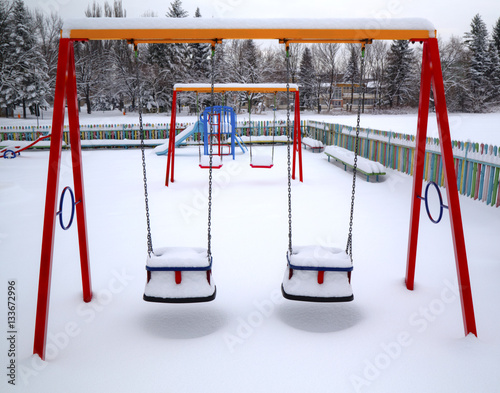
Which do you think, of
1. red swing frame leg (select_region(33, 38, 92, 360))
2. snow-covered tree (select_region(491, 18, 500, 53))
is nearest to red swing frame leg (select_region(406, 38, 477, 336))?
red swing frame leg (select_region(33, 38, 92, 360))

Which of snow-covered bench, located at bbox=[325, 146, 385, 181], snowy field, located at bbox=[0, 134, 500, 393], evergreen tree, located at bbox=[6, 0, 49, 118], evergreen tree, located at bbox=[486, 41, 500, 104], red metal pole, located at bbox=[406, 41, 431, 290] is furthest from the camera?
evergreen tree, located at bbox=[486, 41, 500, 104]

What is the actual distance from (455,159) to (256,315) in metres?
5.85

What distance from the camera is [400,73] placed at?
4312 centimetres

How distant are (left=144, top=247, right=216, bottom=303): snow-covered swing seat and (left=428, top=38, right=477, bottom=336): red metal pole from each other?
1833mm

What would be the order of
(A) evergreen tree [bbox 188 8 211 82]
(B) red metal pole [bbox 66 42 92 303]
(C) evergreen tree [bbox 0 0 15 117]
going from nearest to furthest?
(B) red metal pole [bbox 66 42 92 303]
(C) evergreen tree [bbox 0 0 15 117]
(A) evergreen tree [bbox 188 8 211 82]

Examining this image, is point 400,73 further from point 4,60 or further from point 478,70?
point 4,60

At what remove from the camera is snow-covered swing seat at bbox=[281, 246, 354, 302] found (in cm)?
312

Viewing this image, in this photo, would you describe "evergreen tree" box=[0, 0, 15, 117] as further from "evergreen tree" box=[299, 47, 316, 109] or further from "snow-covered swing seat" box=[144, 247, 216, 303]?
"snow-covered swing seat" box=[144, 247, 216, 303]

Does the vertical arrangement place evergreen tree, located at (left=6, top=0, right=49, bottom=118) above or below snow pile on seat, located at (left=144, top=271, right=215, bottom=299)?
above

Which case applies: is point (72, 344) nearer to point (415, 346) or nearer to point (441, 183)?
point (415, 346)

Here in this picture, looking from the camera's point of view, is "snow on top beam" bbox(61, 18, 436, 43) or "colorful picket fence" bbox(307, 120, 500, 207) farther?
"colorful picket fence" bbox(307, 120, 500, 207)

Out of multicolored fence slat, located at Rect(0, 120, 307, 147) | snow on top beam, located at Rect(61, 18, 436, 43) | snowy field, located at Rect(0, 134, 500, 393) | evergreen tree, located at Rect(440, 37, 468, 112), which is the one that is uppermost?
evergreen tree, located at Rect(440, 37, 468, 112)

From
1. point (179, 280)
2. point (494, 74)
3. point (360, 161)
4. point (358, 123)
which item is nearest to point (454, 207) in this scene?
point (358, 123)

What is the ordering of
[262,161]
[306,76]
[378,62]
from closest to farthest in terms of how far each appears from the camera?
[262,161], [306,76], [378,62]
